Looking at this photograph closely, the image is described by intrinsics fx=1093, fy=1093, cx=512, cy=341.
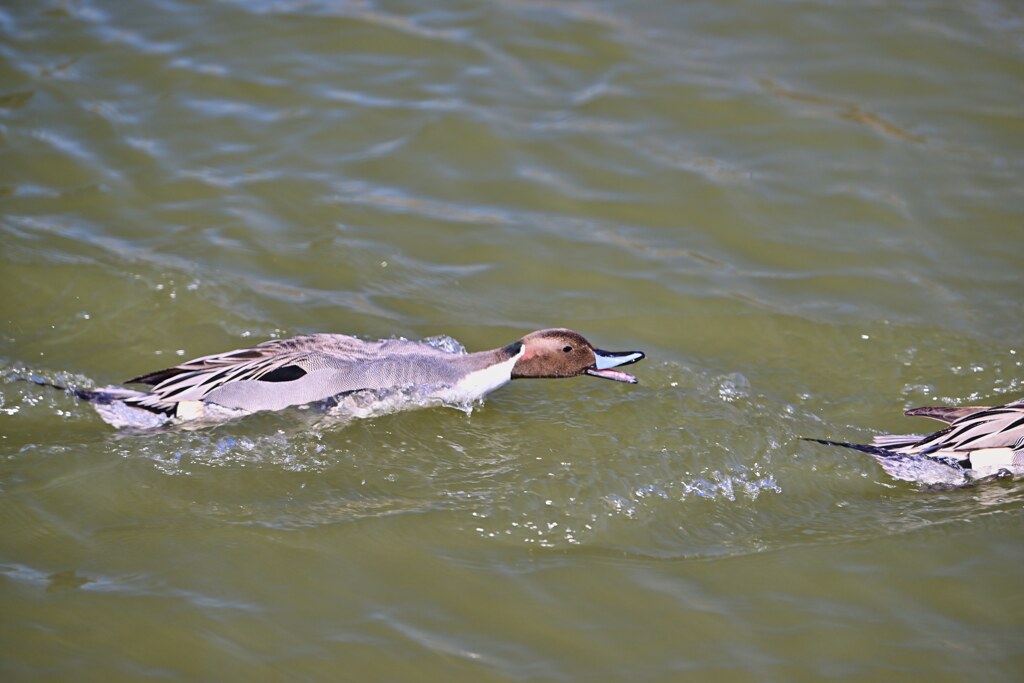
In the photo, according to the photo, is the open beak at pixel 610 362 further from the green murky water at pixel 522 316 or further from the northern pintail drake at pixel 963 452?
the northern pintail drake at pixel 963 452

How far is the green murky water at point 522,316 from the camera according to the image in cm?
455

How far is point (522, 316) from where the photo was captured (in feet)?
22.9

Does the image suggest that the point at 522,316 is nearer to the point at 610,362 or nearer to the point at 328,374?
the point at 610,362

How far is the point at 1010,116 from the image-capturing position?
866cm

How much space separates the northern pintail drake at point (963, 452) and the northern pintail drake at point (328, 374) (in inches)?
55.1

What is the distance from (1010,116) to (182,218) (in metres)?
6.41

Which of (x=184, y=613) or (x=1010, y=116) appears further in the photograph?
(x=1010, y=116)

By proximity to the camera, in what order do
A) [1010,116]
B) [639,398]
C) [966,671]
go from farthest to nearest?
[1010,116]
[639,398]
[966,671]

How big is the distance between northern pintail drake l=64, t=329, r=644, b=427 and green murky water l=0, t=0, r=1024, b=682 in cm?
16

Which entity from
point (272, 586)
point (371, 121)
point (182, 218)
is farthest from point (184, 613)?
point (371, 121)

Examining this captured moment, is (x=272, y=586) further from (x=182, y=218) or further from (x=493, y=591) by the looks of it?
(x=182, y=218)

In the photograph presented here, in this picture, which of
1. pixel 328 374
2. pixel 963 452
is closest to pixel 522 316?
pixel 328 374

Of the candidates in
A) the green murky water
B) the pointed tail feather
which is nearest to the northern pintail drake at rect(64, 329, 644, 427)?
the pointed tail feather

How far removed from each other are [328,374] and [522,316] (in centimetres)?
166
